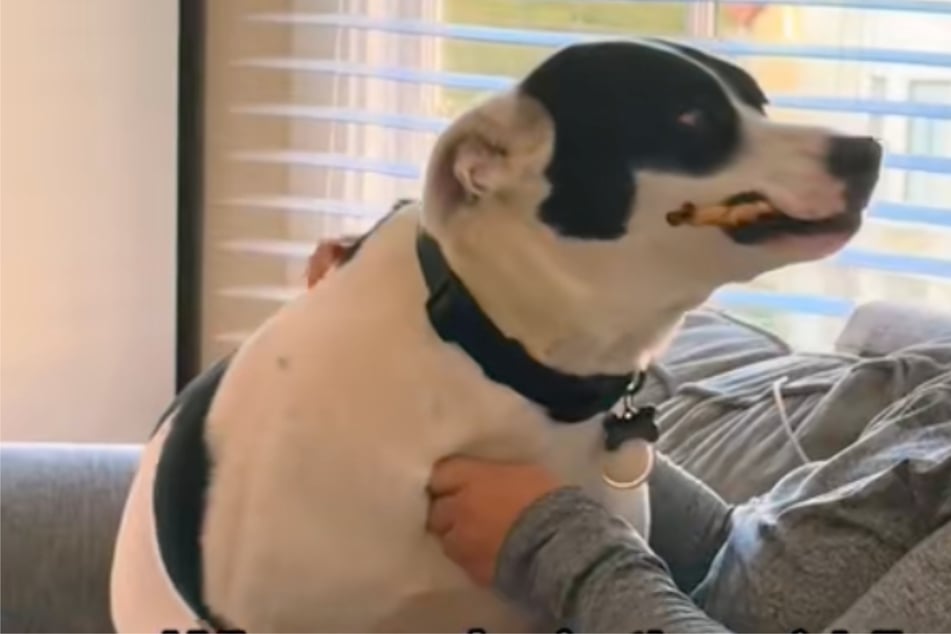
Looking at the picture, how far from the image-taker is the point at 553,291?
108 cm

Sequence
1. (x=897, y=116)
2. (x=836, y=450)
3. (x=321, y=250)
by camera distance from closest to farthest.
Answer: (x=321, y=250), (x=836, y=450), (x=897, y=116)

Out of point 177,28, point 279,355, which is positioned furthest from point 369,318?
point 177,28

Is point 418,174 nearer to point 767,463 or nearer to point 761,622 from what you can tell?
point 767,463

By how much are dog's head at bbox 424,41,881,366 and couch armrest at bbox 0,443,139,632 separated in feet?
2.32

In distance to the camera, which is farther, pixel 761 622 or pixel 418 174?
pixel 418 174

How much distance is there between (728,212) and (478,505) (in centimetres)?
25

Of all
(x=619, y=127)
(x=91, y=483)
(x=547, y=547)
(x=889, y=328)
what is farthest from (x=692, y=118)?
(x=91, y=483)

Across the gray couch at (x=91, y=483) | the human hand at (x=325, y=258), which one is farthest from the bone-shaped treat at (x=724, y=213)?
the gray couch at (x=91, y=483)

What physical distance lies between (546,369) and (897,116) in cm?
106

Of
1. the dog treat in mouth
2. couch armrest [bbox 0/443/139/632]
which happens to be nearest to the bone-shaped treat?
the dog treat in mouth

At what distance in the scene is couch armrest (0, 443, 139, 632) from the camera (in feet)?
5.39

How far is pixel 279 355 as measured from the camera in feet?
3.69

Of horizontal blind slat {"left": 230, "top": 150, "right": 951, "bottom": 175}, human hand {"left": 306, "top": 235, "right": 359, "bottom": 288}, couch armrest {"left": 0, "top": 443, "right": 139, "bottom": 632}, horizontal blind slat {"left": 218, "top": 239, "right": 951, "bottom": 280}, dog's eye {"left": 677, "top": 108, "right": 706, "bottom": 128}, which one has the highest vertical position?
dog's eye {"left": 677, "top": 108, "right": 706, "bottom": 128}

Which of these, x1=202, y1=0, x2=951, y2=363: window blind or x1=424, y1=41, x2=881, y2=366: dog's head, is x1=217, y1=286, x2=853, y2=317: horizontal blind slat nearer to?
x1=202, y1=0, x2=951, y2=363: window blind
